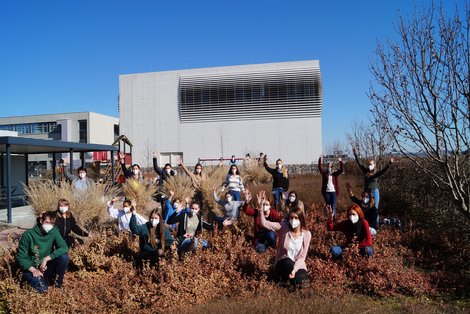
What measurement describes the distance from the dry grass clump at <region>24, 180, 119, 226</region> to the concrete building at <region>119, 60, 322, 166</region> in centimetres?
3085

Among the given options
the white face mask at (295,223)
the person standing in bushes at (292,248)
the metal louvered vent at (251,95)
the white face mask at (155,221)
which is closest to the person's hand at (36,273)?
the white face mask at (155,221)

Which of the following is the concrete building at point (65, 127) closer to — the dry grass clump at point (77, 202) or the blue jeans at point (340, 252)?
the dry grass clump at point (77, 202)

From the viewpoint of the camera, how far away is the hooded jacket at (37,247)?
554cm

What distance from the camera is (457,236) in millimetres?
7363

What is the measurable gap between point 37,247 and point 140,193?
15.2 feet

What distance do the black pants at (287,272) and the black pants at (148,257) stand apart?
1959mm

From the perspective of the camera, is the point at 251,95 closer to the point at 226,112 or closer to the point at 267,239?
the point at 226,112

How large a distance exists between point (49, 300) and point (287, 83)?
3658cm

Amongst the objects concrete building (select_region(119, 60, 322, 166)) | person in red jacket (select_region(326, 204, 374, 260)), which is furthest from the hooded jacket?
concrete building (select_region(119, 60, 322, 166))

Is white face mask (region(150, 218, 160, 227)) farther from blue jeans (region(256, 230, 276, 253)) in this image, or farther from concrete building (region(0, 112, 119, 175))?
concrete building (region(0, 112, 119, 175))

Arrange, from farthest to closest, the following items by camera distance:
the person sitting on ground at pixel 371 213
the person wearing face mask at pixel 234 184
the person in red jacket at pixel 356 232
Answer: the person wearing face mask at pixel 234 184
the person sitting on ground at pixel 371 213
the person in red jacket at pixel 356 232

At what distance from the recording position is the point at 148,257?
643cm

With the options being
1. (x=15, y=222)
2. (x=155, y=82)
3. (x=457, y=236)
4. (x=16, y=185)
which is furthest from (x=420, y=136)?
(x=155, y=82)

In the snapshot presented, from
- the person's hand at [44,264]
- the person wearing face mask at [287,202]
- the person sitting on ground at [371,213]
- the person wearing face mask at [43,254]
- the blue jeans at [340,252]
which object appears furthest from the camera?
the person wearing face mask at [287,202]
